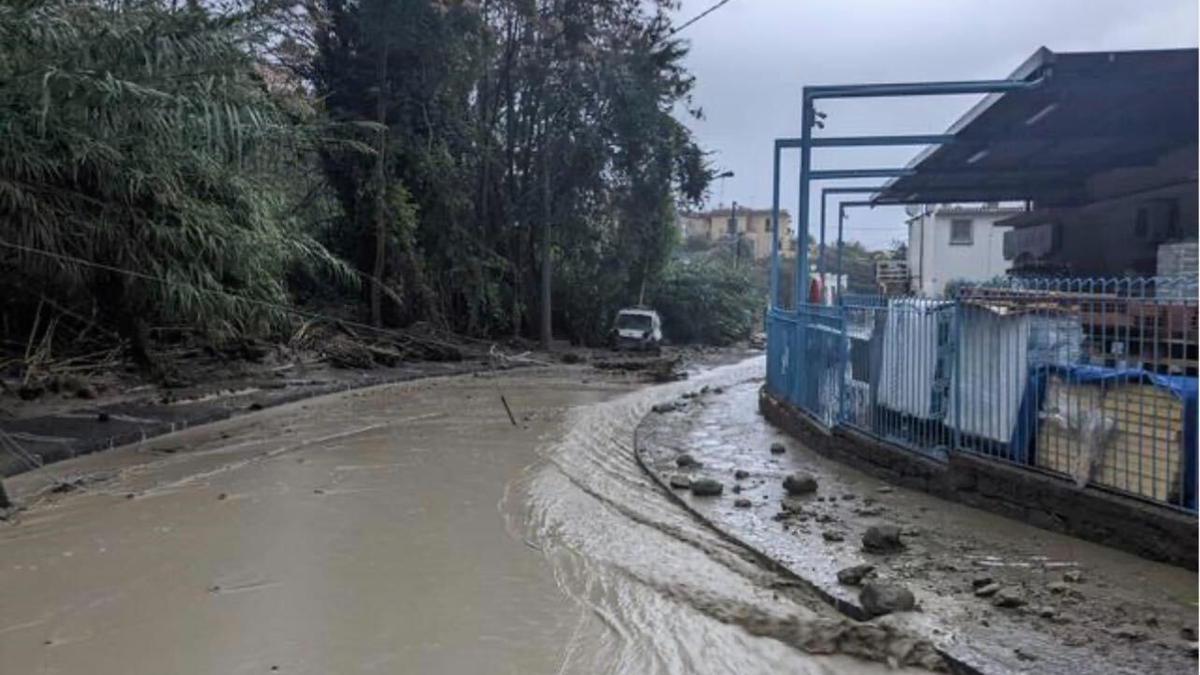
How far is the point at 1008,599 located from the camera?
500 cm

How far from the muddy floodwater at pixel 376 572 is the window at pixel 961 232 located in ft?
96.9

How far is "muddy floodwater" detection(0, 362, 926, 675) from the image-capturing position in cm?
463

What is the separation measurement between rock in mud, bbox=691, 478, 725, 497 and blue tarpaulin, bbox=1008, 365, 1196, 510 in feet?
7.30

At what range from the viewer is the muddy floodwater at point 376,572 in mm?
4629

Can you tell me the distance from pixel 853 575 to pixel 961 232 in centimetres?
3362

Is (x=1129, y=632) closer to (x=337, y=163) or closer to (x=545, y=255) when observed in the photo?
(x=337, y=163)

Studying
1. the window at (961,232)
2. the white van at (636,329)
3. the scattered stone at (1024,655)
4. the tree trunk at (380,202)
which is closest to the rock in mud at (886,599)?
the scattered stone at (1024,655)

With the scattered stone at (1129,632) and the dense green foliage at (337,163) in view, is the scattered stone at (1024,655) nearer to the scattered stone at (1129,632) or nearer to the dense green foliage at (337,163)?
the scattered stone at (1129,632)

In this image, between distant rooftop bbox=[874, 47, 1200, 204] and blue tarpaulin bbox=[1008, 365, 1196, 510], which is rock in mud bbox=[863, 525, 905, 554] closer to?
blue tarpaulin bbox=[1008, 365, 1196, 510]

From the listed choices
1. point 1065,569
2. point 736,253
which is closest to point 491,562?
point 1065,569

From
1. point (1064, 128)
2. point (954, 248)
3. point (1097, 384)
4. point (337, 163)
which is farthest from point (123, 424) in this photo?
point (954, 248)

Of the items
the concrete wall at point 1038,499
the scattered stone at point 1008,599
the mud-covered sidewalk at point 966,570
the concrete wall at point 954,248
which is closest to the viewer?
the mud-covered sidewalk at point 966,570

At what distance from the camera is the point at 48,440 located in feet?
31.1

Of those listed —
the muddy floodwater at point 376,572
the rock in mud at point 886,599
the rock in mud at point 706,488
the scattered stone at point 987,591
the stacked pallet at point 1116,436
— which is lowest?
the muddy floodwater at point 376,572
